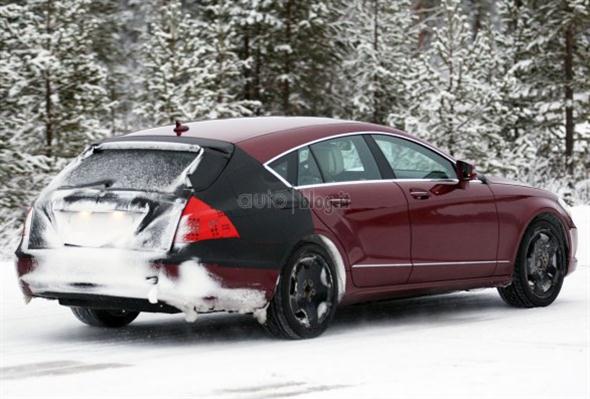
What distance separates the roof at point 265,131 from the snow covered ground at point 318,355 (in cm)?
130

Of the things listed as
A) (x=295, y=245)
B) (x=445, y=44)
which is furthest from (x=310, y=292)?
(x=445, y=44)

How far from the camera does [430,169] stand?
9203 mm

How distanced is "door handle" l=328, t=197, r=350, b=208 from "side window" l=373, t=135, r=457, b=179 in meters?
0.74

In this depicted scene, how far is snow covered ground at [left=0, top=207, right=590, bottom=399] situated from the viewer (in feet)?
19.7

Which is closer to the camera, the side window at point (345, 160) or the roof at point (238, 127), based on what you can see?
the roof at point (238, 127)

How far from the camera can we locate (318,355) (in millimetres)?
7168

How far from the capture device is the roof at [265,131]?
796 centimetres

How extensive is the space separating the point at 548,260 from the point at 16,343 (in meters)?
4.56

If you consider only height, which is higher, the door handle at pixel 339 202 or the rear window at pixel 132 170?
the rear window at pixel 132 170

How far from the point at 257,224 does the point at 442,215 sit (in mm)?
1928

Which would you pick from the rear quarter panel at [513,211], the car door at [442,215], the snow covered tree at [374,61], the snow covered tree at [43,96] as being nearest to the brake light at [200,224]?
the car door at [442,215]

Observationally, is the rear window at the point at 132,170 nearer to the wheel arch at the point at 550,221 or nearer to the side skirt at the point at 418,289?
the side skirt at the point at 418,289

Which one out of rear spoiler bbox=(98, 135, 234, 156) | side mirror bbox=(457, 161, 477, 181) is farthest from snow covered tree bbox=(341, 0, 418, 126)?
rear spoiler bbox=(98, 135, 234, 156)

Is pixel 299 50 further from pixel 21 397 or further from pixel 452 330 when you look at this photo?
pixel 21 397
